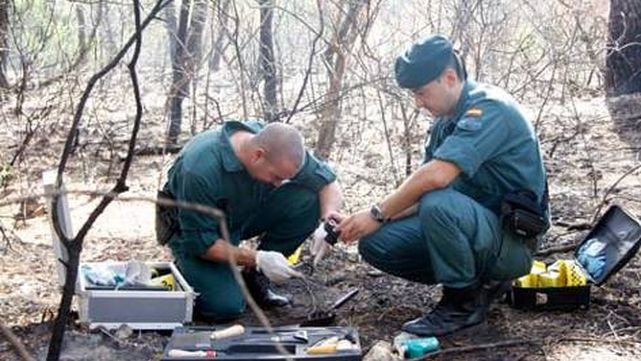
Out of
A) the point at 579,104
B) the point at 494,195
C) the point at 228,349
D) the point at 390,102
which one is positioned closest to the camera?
the point at 228,349

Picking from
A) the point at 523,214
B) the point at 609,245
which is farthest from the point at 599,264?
the point at 523,214

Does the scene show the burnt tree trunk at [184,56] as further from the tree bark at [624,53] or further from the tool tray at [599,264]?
the tree bark at [624,53]

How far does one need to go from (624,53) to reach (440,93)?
580cm

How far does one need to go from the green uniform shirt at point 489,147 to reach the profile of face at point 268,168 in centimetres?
56

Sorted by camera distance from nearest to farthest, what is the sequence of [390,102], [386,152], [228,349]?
1. [228,349]
2. [390,102]
3. [386,152]

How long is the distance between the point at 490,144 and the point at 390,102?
209 cm

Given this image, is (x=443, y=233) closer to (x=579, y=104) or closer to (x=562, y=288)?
(x=562, y=288)

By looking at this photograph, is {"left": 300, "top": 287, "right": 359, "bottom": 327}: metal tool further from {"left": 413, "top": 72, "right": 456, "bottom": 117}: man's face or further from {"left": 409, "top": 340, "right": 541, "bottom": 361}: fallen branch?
{"left": 413, "top": 72, "right": 456, "bottom": 117}: man's face

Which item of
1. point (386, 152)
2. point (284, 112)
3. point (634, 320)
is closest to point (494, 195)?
point (634, 320)

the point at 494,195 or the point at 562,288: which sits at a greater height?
the point at 494,195

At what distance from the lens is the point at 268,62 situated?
20.0ft

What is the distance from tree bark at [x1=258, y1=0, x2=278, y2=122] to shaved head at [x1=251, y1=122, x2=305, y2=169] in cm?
216

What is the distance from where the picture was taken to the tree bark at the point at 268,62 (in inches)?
234

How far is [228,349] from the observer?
3.08 meters
